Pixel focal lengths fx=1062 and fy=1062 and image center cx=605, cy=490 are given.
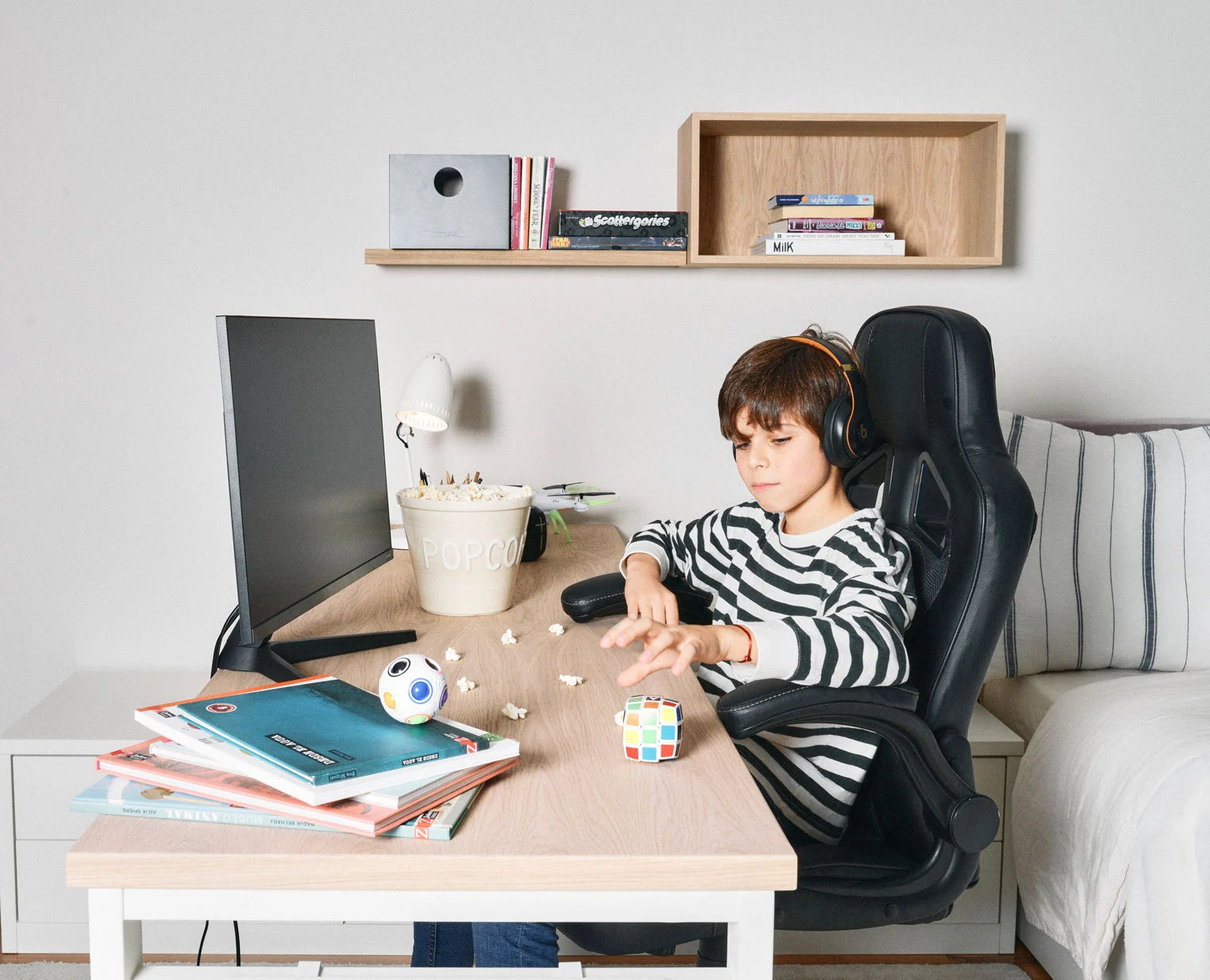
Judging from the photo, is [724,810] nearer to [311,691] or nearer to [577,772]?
[577,772]

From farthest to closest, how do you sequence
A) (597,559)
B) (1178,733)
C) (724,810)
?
(597,559) < (1178,733) < (724,810)

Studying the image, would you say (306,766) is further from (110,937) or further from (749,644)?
(749,644)

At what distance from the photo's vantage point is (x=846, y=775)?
1335 millimetres

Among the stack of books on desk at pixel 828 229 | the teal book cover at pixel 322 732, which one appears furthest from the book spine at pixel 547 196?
the teal book cover at pixel 322 732

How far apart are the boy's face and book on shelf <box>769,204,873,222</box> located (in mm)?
930

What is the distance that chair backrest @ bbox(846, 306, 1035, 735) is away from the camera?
4.10 feet

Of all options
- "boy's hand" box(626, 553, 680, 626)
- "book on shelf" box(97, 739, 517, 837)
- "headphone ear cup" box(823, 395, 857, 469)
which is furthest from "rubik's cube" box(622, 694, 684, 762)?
"headphone ear cup" box(823, 395, 857, 469)

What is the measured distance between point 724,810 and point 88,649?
198cm

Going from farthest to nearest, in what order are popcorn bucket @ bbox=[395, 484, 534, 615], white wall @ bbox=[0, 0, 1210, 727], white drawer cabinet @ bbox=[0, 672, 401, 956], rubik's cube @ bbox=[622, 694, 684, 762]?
white wall @ bbox=[0, 0, 1210, 727] → white drawer cabinet @ bbox=[0, 672, 401, 956] → popcorn bucket @ bbox=[395, 484, 534, 615] → rubik's cube @ bbox=[622, 694, 684, 762]

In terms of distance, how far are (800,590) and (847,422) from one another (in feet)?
0.79

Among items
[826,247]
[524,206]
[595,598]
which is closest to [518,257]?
[524,206]

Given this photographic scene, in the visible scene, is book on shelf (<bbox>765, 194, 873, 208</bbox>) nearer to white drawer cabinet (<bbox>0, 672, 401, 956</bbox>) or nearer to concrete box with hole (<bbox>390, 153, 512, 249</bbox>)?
concrete box with hole (<bbox>390, 153, 512, 249</bbox>)

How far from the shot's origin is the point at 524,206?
2.19m

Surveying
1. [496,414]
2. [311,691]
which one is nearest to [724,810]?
[311,691]
